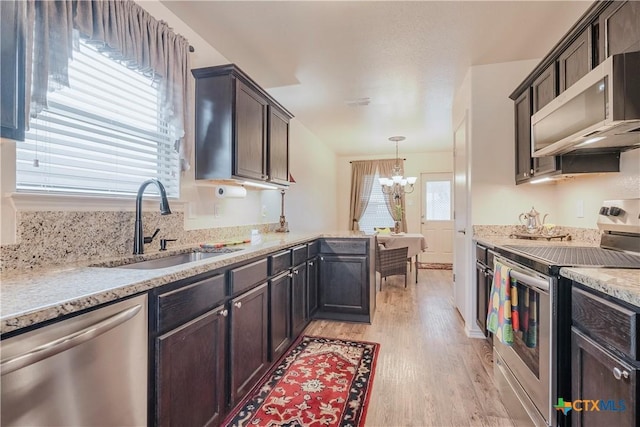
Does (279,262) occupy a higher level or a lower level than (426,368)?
higher

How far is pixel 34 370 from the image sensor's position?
0.76 metres

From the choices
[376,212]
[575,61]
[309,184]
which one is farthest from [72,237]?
[376,212]

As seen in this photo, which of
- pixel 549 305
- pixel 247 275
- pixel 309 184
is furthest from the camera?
pixel 309 184

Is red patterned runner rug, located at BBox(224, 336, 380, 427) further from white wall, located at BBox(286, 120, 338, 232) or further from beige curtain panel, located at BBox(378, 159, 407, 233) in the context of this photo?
beige curtain panel, located at BBox(378, 159, 407, 233)

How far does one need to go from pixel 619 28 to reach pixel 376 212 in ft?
19.2

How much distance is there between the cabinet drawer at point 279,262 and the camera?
Result: 2184 mm

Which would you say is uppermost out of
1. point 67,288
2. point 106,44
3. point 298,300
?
point 106,44

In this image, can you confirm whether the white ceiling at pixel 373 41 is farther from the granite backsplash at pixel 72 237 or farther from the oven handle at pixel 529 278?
the oven handle at pixel 529 278

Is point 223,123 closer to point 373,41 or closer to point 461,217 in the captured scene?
point 373,41

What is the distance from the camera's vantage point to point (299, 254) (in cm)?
274

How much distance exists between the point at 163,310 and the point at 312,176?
4542 mm

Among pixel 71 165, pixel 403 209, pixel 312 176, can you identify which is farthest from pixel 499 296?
pixel 403 209

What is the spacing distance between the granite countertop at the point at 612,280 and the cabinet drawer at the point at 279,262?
165 cm

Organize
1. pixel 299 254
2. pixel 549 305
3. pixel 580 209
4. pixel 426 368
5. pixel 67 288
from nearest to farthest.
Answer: pixel 67 288 → pixel 549 305 → pixel 426 368 → pixel 580 209 → pixel 299 254
